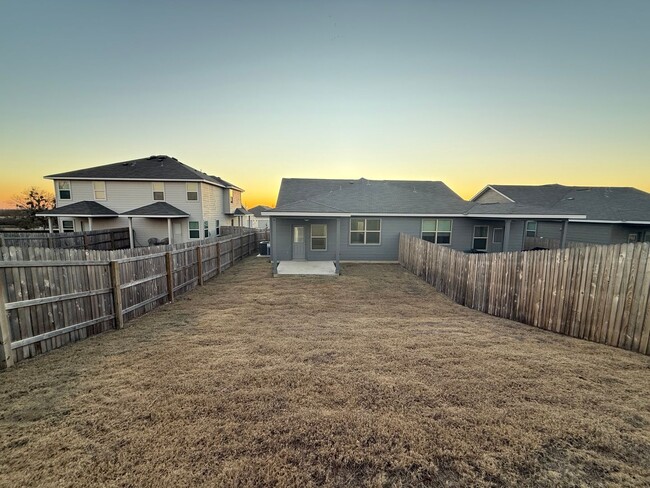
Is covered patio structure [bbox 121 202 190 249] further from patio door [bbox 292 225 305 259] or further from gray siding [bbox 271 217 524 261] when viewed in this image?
patio door [bbox 292 225 305 259]

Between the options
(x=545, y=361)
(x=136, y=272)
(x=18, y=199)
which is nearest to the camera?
(x=545, y=361)

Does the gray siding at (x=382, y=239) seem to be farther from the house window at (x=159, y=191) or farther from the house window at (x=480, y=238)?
the house window at (x=159, y=191)

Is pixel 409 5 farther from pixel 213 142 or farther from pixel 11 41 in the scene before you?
pixel 11 41

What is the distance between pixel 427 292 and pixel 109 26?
18.9 m

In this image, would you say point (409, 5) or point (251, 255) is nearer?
point (409, 5)

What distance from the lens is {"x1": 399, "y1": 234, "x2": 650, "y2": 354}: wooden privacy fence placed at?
4.44m

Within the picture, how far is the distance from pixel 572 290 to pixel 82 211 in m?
26.2

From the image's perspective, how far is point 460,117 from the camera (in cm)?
1545

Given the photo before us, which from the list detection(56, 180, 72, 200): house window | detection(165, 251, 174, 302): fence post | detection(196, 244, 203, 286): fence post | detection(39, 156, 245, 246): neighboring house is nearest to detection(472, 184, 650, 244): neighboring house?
detection(196, 244, 203, 286): fence post

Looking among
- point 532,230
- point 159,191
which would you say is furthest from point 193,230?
point 532,230

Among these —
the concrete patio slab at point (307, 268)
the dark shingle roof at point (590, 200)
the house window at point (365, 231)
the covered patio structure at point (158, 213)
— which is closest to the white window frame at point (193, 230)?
the covered patio structure at point (158, 213)

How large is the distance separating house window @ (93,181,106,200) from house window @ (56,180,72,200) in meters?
1.87

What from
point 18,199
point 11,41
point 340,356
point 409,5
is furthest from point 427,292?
Result: point 18,199

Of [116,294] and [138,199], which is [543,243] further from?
[138,199]
